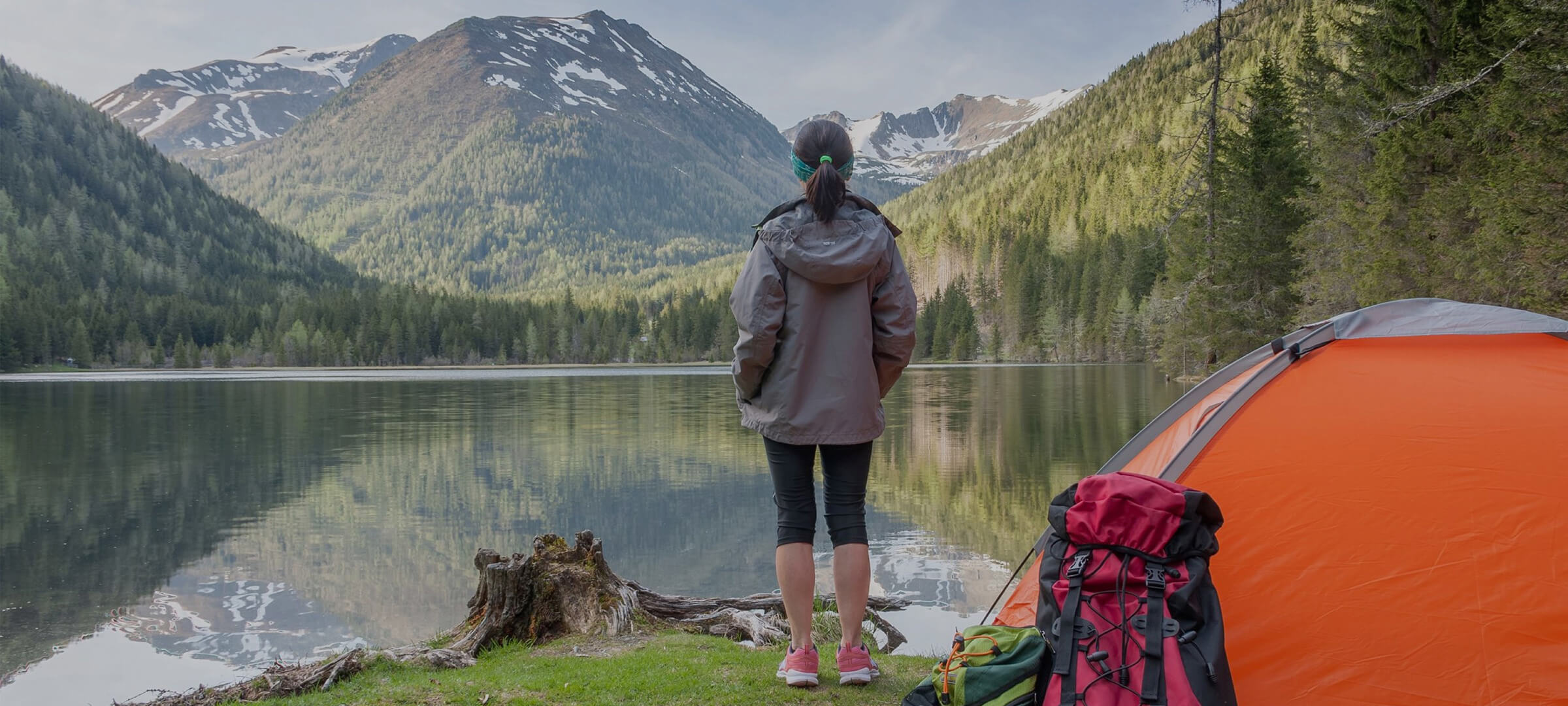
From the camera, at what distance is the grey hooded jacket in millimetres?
3969

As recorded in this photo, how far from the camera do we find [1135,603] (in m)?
3.20

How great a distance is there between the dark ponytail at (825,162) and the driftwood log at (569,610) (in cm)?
349

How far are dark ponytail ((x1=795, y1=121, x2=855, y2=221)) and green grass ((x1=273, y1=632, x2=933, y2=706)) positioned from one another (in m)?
2.26

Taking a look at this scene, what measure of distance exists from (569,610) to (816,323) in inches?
138

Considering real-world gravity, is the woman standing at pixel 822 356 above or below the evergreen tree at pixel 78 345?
below

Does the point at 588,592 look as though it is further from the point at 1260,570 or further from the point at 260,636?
the point at 1260,570

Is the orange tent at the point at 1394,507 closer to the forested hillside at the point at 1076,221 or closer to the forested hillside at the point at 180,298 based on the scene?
the forested hillside at the point at 1076,221

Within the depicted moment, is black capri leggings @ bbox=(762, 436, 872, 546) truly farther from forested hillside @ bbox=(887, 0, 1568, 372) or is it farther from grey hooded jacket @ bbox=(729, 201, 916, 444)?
forested hillside @ bbox=(887, 0, 1568, 372)

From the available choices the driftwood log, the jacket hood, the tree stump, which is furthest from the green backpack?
the tree stump

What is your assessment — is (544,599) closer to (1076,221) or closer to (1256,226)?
(1256,226)

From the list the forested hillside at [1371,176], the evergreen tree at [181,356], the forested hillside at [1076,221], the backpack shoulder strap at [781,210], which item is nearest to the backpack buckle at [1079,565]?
the backpack shoulder strap at [781,210]

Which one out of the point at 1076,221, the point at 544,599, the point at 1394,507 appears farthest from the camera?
the point at 1076,221

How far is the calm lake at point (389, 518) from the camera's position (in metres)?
7.55

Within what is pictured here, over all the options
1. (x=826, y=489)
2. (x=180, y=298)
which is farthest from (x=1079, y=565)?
(x=180, y=298)
